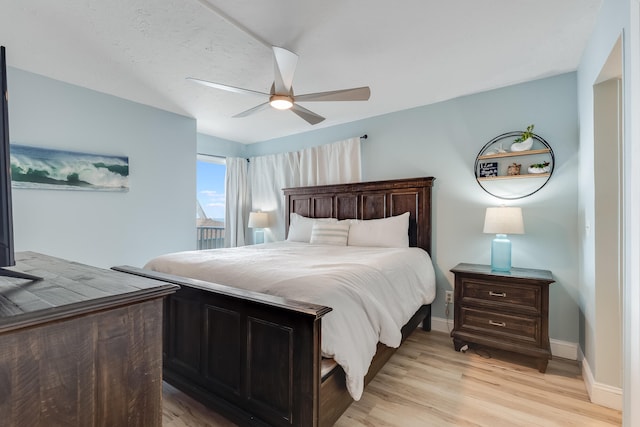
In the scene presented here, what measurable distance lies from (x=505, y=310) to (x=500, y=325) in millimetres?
138

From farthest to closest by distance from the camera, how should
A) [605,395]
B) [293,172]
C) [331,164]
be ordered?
1. [293,172]
2. [331,164]
3. [605,395]

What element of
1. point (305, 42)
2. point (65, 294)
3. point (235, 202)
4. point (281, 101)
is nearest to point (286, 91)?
point (281, 101)

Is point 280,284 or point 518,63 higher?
point 518,63

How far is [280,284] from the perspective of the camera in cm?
167

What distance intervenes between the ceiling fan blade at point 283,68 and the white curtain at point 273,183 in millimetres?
2347

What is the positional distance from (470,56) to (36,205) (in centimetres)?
408

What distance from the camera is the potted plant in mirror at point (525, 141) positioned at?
2676mm

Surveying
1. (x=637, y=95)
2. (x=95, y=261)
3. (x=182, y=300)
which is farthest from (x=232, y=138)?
(x=637, y=95)

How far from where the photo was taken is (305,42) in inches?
83.8

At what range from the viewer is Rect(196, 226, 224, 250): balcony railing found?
4758mm

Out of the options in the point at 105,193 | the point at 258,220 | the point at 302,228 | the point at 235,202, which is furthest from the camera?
the point at 235,202

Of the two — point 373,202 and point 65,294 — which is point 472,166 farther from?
point 65,294

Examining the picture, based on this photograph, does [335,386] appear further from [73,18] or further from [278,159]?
[278,159]

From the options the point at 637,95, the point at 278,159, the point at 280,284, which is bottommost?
Result: the point at 280,284
